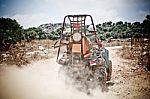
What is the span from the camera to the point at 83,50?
13.4 ft

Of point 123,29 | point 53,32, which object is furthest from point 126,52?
point 53,32

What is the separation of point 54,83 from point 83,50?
0.41m

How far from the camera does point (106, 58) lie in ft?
13.7

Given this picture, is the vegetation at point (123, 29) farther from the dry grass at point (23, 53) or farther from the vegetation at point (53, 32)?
the dry grass at point (23, 53)

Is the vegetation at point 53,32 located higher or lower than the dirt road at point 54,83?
higher

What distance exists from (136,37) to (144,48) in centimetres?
12

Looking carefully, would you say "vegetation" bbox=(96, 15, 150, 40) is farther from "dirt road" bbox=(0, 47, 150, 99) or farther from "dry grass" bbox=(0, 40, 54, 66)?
"dry grass" bbox=(0, 40, 54, 66)

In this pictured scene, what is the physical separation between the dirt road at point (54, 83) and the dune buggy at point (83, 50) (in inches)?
3.5

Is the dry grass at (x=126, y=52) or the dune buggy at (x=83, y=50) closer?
the dune buggy at (x=83, y=50)

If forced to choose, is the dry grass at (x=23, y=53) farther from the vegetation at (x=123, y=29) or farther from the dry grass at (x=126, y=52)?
the dry grass at (x=126, y=52)

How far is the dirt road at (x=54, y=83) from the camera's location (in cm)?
412

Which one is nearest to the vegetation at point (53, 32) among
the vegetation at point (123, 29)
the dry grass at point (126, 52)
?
the vegetation at point (123, 29)

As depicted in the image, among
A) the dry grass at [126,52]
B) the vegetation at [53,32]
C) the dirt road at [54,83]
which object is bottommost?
the dirt road at [54,83]

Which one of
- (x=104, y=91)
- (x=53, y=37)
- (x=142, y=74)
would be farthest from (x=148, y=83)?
(x=53, y=37)
